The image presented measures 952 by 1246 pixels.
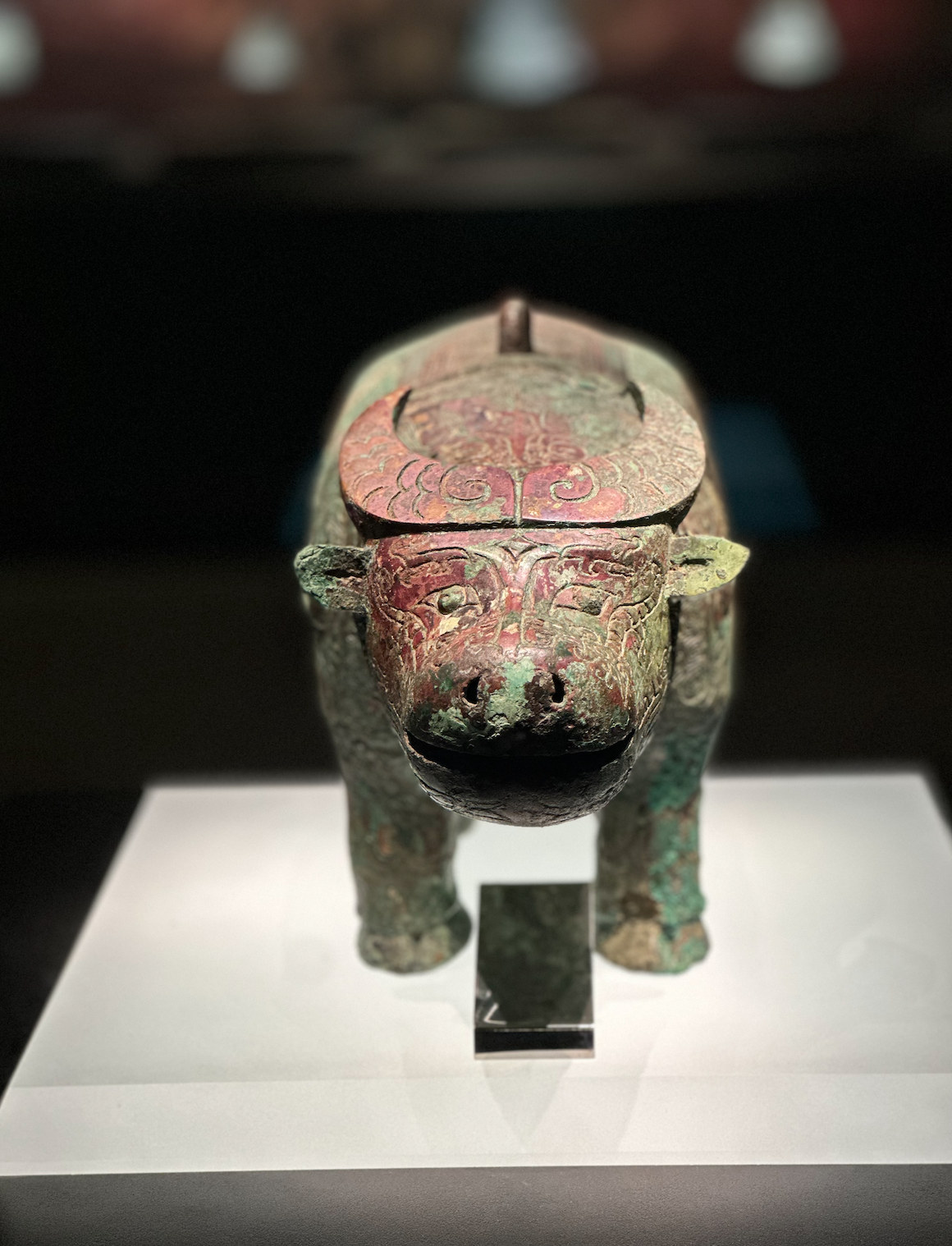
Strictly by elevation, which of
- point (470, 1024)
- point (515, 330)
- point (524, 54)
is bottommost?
point (470, 1024)

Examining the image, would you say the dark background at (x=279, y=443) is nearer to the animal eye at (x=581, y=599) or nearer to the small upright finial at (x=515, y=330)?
the small upright finial at (x=515, y=330)

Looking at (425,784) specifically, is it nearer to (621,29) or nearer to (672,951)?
(672,951)

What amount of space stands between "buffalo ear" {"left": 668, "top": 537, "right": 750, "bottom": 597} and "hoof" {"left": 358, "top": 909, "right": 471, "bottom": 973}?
3.41 feet

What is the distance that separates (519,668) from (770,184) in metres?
2.21

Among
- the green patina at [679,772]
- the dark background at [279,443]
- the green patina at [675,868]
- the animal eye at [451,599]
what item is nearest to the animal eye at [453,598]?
the animal eye at [451,599]

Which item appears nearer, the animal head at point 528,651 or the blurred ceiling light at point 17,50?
the animal head at point 528,651

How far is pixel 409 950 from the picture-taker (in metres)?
2.80

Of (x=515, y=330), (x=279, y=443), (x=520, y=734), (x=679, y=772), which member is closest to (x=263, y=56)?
(x=279, y=443)

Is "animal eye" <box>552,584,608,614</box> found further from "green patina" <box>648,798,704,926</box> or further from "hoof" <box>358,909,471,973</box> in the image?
"hoof" <box>358,909,471,973</box>

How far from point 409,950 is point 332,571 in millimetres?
958

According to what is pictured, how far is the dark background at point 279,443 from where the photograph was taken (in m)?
3.61

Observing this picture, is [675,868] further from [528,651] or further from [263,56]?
[263,56]

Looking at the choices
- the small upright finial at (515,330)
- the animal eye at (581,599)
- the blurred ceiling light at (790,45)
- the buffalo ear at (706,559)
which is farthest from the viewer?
the blurred ceiling light at (790,45)

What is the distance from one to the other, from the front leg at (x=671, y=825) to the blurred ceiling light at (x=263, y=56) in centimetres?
208
